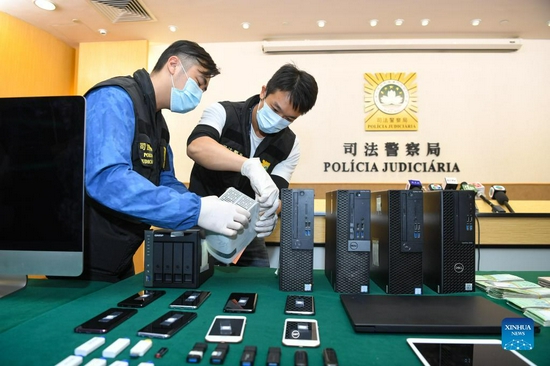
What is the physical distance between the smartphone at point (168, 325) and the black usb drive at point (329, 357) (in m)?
0.27

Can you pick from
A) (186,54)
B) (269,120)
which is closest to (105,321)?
(186,54)

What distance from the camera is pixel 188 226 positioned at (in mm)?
988

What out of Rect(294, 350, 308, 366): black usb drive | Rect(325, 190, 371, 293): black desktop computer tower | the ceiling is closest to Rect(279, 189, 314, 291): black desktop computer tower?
Rect(325, 190, 371, 293): black desktop computer tower

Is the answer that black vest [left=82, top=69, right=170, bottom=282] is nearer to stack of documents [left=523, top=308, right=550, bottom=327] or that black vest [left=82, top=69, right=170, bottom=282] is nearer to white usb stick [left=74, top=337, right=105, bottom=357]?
white usb stick [left=74, top=337, right=105, bottom=357]

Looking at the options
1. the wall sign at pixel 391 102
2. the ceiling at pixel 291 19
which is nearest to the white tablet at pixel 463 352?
the ceiling at pixel 291 19

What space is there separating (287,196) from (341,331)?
41 cm

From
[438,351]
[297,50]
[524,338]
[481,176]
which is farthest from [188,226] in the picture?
[481,176]

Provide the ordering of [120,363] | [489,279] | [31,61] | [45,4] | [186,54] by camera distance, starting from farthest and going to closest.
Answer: [31,61], [45,4], [186,54], [489,279], [120,363]

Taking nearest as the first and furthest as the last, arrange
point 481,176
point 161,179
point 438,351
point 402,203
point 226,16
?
1. point 438,351
2. point 402,203
3. point 161,179
4. point 226,16
5. point 481,176

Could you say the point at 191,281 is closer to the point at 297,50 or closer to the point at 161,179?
the point at 161,179

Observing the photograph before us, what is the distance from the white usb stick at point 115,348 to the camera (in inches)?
19.9

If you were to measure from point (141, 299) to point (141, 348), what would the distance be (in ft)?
0.93

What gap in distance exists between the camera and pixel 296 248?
0.95 m

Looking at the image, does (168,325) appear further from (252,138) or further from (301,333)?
(252,138)
